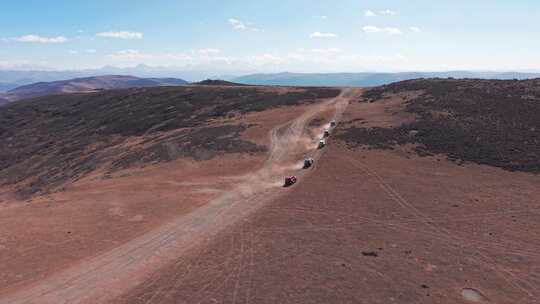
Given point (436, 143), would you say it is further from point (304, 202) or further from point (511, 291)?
point (511, 291)

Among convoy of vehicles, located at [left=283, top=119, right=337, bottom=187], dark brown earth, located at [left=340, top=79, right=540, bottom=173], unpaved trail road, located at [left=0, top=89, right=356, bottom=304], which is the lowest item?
unpaved trail road, located at [left=0, top=89, right=356, bottom=304]

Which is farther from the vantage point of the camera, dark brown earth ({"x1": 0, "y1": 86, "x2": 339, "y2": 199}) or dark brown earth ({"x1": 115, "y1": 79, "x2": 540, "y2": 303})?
dark brown earth ({"x1": 0, "y1": 86, "x2": 339, "y2": 199})

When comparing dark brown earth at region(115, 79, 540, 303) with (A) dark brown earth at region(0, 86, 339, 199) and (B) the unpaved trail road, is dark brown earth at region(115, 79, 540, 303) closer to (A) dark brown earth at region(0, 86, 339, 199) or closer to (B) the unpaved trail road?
(B) the unpaved trail road

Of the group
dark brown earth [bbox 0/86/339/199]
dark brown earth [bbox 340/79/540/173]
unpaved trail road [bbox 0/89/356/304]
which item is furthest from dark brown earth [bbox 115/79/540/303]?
dark brown earth [bbox 0/86/339/199]

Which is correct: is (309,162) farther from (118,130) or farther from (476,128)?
(118,130)

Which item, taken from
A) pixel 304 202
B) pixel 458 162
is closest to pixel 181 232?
pixel 304 202
